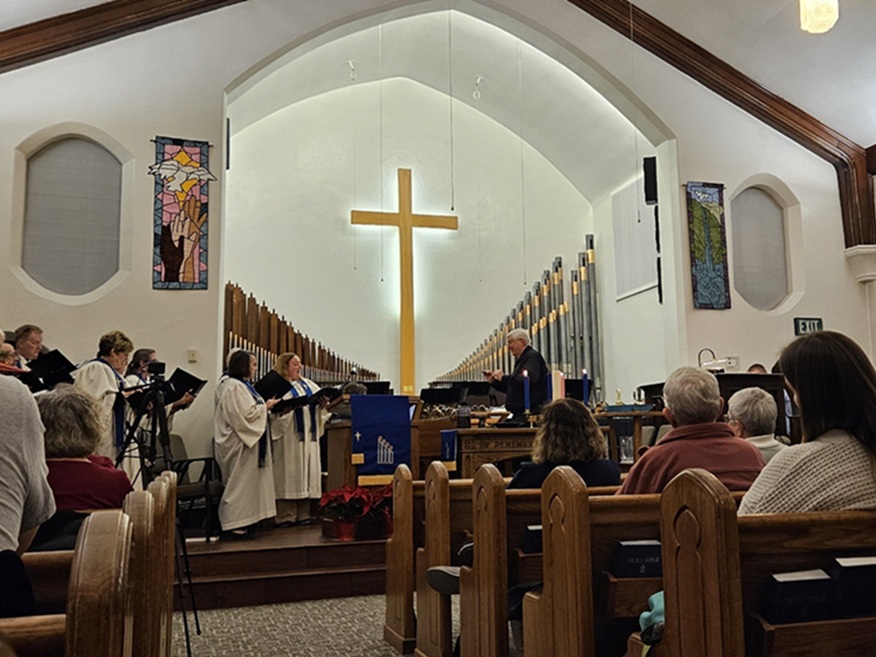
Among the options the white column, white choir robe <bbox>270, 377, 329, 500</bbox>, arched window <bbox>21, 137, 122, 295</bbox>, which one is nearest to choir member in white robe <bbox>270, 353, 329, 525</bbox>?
white choir robe <bbox>270, 377, 329, 500</bbox>

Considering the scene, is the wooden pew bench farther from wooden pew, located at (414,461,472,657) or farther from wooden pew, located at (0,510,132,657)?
wooden pew, located at (414,461,472,657)

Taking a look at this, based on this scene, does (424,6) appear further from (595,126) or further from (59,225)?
(59,225)

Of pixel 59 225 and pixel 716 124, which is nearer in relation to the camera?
pixel 59 225

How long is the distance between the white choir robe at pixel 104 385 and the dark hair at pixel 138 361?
41cm

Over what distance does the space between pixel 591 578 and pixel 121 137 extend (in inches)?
245

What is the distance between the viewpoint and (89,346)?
6684 millimetres

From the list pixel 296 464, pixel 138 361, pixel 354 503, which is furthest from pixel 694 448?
pixel 138 361

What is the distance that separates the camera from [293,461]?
20.3ft

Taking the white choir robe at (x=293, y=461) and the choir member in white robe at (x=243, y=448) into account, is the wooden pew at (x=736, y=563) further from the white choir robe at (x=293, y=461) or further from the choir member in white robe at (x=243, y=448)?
the white choir robe at (x=293, y=461)

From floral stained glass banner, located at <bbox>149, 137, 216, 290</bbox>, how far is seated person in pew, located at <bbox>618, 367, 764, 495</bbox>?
518cm

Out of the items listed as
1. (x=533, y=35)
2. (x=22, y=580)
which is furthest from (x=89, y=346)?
(x=22, y=580)

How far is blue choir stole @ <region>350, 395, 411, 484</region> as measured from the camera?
5.45 m

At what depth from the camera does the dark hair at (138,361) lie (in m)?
6.03

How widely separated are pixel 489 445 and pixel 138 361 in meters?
2.72
